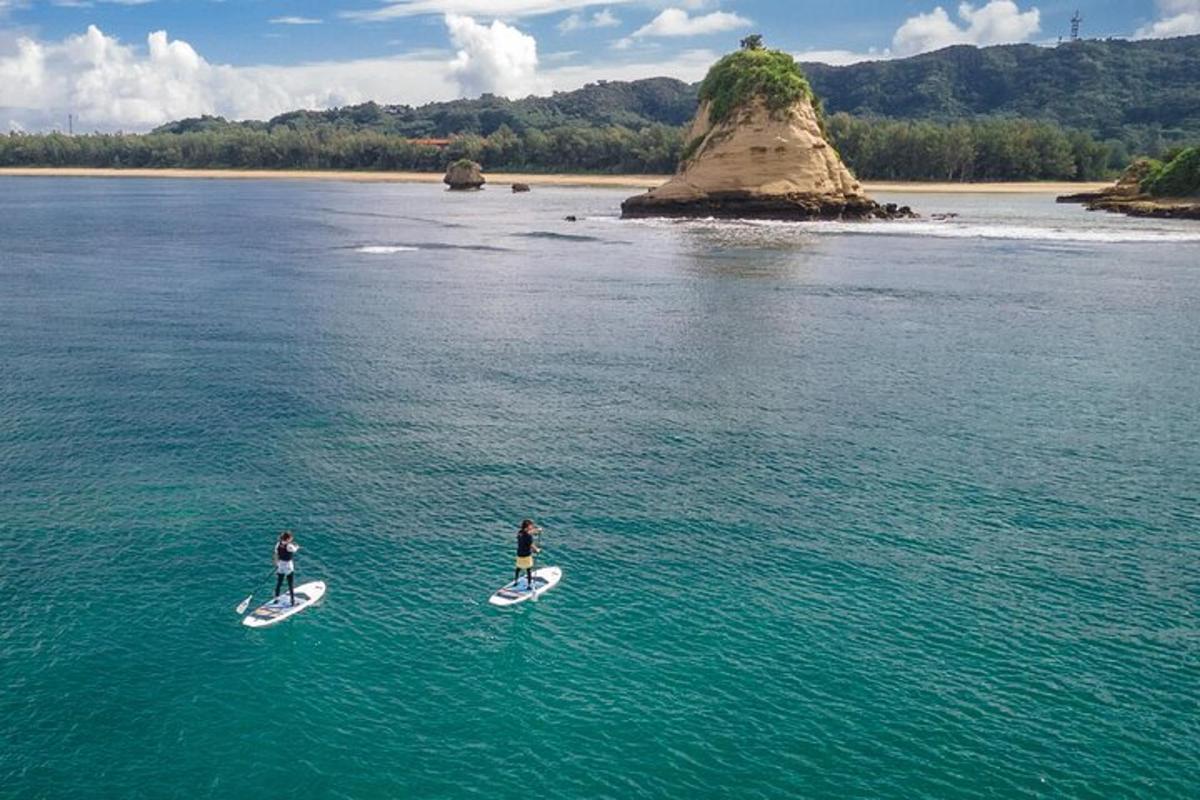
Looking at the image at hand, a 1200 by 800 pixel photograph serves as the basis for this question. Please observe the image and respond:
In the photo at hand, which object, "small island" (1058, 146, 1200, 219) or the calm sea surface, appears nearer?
the calm sea surface

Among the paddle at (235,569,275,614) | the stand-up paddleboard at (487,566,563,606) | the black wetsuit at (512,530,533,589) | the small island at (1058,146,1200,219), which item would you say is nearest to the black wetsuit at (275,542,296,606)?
the paddle at (235,569,275,614)

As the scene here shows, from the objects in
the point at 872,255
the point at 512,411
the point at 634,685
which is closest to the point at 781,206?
the point at 872,255

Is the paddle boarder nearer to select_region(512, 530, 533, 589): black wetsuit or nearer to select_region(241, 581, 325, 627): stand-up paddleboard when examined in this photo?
select_region(241, 581, 325, 627): stand-up paddleboard

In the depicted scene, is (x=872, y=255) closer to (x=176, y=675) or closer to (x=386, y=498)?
(x=386, y=498)

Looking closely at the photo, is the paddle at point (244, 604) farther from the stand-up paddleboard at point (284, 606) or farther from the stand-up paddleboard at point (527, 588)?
the stand-up paddleboard at point (527, 588)

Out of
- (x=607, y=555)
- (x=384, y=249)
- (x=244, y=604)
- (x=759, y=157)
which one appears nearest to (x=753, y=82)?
(x=759, y=157)

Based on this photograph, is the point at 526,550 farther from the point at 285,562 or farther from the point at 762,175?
the point at 762,175

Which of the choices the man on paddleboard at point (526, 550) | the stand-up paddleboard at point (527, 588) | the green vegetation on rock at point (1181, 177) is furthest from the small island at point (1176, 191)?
the man on paddleboard at point (526, 550)
